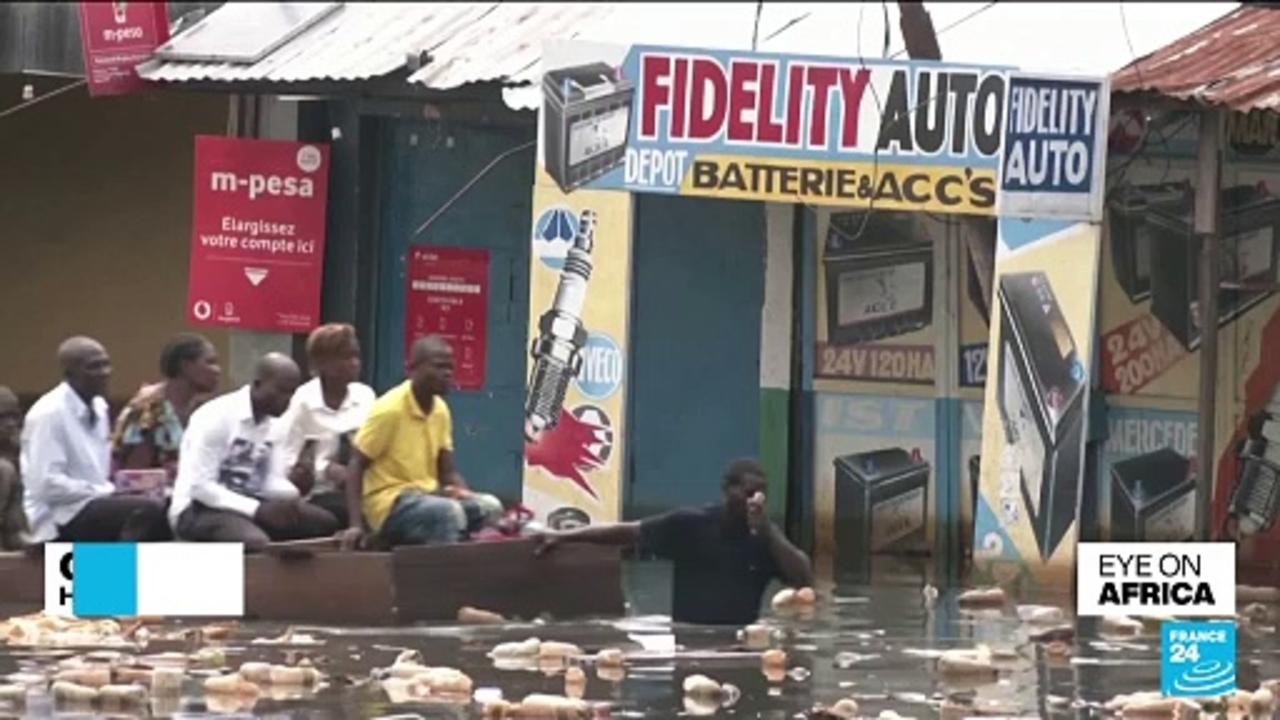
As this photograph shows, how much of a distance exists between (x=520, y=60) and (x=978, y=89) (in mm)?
2732

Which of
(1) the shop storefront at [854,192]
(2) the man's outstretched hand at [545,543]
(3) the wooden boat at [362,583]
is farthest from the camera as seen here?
(1) the shop storefront at [854,192]

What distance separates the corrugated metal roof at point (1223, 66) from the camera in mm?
17047

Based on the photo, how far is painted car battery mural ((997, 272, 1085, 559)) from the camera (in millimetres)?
17828

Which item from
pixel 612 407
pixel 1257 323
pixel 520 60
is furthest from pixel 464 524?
pixel 1257 323

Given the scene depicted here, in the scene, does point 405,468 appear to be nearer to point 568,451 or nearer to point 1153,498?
point 568,451

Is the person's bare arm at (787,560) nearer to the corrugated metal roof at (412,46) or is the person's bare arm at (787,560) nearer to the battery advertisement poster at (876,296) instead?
the corrugated metal roof at (412,46)

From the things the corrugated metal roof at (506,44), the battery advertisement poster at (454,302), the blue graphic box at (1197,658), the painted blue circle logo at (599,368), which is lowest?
the blue graphic box at (1197,658)

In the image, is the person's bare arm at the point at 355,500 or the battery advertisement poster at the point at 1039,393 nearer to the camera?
the person's bare arm at the point at 355,500

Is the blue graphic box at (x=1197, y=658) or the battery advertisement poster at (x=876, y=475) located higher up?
the battery advertisement poster at (x=876, y=475)

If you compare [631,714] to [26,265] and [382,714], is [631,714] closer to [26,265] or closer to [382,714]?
[382,714]

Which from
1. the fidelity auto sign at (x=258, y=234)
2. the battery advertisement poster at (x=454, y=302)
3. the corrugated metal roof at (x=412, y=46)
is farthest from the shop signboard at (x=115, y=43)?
the battery advertisement poster at (x=454, y=302)

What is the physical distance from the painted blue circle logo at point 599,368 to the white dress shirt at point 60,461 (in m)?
3.76

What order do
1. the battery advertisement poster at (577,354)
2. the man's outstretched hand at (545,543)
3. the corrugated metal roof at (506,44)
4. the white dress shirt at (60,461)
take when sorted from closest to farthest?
the white dress shirt at (60,461) → the man's outstretched hand at (545,543) → the battery advertisement poster at (577,354) → the corrugated metal roof at (506,44)

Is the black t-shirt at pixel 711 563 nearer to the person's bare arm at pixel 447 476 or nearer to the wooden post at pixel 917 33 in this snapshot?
the person's bare arm at pixel 447 476
